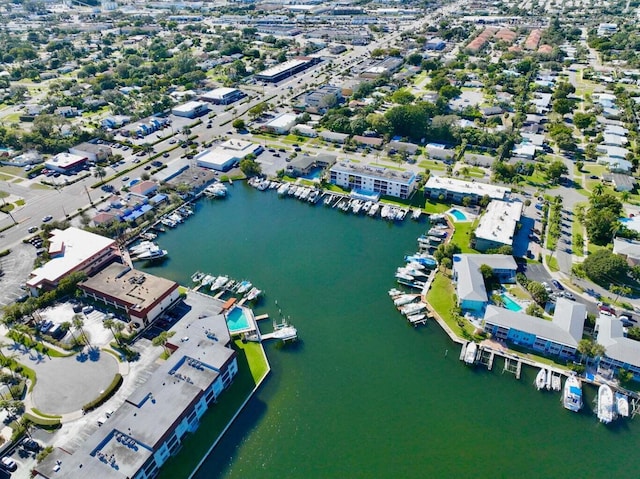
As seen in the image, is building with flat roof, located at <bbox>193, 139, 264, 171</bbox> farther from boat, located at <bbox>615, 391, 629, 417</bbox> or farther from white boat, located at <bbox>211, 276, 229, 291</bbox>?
boat, located at <bbox>615, 391, 629, 417</bbox>

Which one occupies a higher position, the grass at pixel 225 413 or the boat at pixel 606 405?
the grass at pixel 225 413

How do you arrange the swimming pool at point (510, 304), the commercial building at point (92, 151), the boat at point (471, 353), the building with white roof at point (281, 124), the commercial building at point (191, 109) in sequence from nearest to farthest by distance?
the boat at point (471, 353) → the swimming pool at point (510, 304) → the commercial building at point (92, 151) → the building with white roof at point (281, 124) → the commercial building at point (191, 109)

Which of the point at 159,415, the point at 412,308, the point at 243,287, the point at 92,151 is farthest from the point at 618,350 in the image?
the point at 92,151

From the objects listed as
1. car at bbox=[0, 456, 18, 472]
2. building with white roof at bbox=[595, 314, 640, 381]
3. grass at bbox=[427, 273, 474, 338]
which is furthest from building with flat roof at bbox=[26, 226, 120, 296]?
building with white roof at bbox=[595, 314, 640, 381]

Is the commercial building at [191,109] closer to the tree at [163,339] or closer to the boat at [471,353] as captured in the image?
the tree at [163,339]

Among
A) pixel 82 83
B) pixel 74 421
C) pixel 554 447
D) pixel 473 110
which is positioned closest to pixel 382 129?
pixel 473 110

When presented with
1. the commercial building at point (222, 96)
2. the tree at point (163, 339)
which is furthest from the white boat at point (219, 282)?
the commercial building at point (222, 96)
